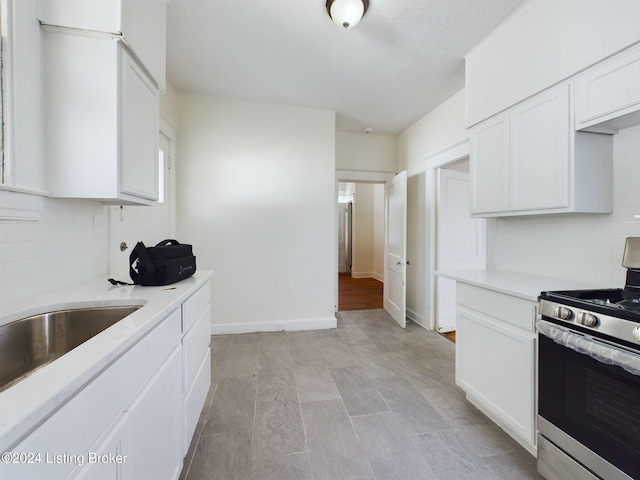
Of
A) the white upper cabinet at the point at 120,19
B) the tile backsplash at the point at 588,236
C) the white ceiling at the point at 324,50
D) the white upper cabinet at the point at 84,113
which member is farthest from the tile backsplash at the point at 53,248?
the tile backsplash at the point at 588,236

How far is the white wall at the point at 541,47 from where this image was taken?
1279 millimetres

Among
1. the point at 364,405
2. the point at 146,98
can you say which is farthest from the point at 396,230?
the point at 146,98

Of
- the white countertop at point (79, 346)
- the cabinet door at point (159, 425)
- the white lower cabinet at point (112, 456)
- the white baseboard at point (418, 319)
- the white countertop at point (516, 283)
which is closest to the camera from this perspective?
the white countertop at point (79, 346)

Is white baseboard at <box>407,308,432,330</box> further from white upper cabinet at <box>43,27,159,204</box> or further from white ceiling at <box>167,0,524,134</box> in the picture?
white upper cabinet at <box>43,27,159,204</box>

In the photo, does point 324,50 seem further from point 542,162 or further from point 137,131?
point 542,162

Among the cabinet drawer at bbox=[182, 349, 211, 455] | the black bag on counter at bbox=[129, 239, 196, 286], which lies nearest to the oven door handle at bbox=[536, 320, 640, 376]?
the cabinet drawer at bbox=[182, 349, 211, 455]

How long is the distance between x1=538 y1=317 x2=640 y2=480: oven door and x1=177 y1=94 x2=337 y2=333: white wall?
230cm

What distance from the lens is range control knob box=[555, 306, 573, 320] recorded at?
115 cm

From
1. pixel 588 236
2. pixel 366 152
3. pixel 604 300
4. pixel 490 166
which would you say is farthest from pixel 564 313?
pixel 366 152

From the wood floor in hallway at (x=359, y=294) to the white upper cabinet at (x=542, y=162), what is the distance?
9.09 ft

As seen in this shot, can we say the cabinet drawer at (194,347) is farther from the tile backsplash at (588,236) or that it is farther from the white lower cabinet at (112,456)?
the tile backsplash at (588,236)

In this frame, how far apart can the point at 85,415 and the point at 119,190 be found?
105 cm

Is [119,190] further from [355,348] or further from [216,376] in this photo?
[355,348]

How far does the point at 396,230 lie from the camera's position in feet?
12.1
